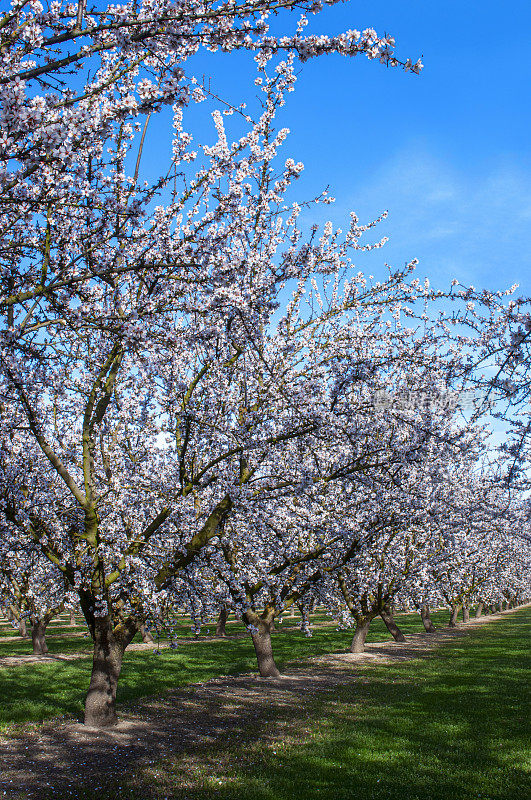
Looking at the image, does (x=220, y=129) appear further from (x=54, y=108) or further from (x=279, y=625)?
(x=279, y=625)

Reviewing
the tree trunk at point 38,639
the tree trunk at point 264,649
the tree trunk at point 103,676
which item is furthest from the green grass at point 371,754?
the tree trunk at point 38,639

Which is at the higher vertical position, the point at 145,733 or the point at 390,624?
the point at 145,733

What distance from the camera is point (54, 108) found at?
482 centimetres

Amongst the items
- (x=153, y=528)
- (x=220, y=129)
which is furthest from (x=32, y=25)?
(x=153, y=528)

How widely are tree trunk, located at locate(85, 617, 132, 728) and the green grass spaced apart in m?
2.70

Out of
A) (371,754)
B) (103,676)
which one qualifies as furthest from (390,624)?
(103,676)

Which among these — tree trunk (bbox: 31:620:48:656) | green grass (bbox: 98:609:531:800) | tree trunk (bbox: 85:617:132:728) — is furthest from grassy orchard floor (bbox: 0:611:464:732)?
green grass (bbox: 98:609:531:800)

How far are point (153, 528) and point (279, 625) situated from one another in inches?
1596

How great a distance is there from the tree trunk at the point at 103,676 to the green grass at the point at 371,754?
270cm

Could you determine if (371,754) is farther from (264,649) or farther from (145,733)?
(264,649)

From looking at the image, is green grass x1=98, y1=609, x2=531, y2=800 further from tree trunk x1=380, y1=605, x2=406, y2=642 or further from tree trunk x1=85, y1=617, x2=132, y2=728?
tree trunk x1=380, y1=605, x2=406, y2=642

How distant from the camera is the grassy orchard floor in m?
14.8

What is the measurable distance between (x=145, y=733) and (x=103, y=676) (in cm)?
153

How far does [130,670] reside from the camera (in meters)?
21.9
